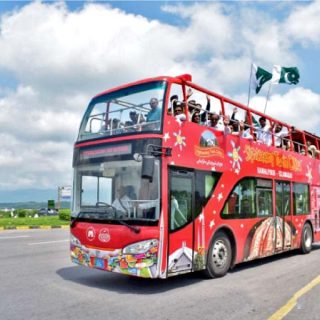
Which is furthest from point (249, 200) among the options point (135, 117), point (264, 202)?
point (135, 117)

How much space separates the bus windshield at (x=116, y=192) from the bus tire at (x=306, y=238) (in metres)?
7.20

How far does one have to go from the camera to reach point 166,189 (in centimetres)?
737

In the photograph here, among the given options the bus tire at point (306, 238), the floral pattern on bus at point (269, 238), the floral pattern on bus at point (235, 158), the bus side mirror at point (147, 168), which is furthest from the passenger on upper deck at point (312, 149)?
the bus side mirror at point (147, 168)

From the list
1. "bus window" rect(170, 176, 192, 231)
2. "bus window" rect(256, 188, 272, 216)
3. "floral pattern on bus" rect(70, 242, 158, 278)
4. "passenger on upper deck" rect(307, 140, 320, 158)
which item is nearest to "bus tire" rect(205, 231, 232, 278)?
"bus window" rect(170, 176, 192, 231)

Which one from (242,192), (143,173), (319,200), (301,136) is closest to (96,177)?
(143,173)

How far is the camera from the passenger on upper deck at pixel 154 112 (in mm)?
7695

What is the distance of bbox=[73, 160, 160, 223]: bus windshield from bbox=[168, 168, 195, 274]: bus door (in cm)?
38

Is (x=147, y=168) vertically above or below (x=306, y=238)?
above

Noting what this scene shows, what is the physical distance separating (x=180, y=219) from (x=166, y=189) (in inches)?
28.2

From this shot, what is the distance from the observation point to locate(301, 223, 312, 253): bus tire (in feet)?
42.0

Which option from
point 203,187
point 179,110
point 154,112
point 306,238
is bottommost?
point 306,238

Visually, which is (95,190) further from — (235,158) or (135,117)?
(235,158)

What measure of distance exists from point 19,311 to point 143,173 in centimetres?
271

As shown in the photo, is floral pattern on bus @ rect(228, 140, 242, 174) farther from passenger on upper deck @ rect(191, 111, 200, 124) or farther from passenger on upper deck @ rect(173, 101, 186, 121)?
passenger on upper deck @ rect(173, 101, 186, 121)
